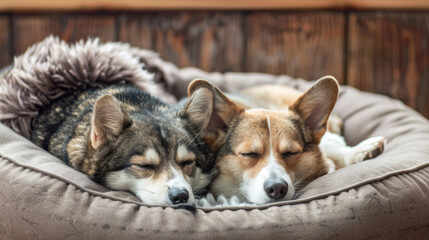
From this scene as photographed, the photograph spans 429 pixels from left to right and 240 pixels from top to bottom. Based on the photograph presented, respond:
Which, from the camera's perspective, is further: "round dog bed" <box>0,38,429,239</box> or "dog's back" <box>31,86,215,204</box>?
"dog's back" <box>31,86,215,204</box>

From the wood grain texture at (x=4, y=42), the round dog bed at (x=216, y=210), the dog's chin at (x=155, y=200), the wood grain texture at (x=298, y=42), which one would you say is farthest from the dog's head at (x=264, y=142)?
the wood grain texture at (x=4, y=42)

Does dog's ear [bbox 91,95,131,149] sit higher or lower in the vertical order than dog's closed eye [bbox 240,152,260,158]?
higher

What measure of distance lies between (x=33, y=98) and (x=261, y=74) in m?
1.61

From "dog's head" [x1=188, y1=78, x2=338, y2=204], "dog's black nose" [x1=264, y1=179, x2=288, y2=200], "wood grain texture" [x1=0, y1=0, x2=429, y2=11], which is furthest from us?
"wood grain texture" [x1=0, y1=0, x2=429, y2=11]

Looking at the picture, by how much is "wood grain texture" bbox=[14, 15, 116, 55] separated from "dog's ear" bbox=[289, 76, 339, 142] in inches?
67.0

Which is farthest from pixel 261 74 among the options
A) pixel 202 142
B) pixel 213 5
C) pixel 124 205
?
pixel 124 205

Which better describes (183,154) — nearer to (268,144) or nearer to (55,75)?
(268,144)

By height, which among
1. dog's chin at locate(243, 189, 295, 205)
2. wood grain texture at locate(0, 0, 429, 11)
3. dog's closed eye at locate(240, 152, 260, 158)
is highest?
wood grain texture at locate(0, 0, 429, 11)

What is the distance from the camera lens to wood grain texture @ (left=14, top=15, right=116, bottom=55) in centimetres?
327

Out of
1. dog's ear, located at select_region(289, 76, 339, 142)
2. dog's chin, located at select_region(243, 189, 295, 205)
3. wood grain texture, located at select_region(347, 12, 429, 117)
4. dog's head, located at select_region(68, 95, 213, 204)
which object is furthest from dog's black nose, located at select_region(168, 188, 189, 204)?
wood grain texture, located at select_region(347, 12, 429, 117)

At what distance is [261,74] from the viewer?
11.0 ft

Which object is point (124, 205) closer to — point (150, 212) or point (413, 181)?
point (150, 212)

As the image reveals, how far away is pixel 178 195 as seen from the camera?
1650 mm

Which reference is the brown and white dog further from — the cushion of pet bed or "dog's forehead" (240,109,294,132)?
the cushion of pet bed
